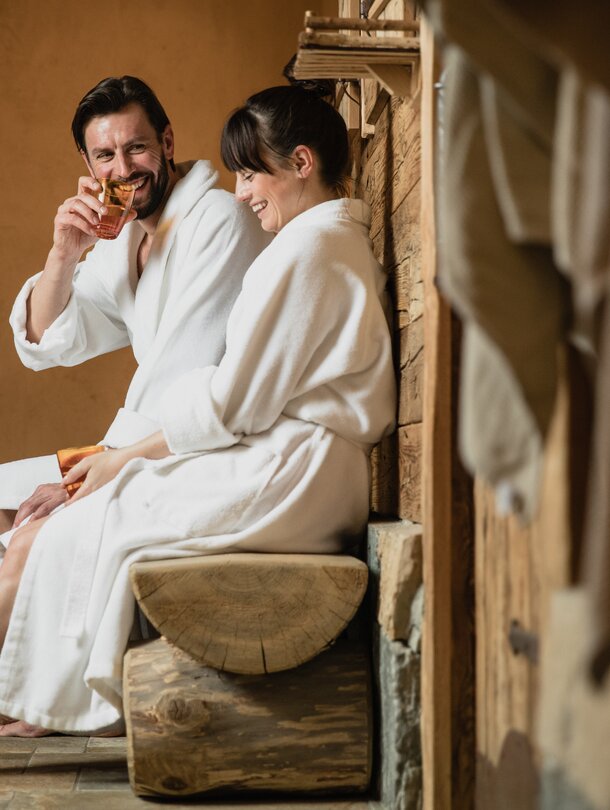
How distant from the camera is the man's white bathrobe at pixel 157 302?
239cm

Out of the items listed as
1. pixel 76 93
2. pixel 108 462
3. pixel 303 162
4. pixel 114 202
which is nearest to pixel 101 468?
pixel 108 462

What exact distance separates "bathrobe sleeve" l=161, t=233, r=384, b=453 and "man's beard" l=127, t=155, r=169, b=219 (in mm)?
801

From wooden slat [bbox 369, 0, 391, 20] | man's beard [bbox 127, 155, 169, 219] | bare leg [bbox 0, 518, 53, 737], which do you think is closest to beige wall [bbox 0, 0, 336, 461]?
man's beard [bbox 127, 155, 169, 219]

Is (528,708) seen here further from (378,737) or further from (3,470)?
(3,470)

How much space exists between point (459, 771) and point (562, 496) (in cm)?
68

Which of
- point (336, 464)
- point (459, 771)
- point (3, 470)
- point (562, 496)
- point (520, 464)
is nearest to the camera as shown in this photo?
point (520, 464)

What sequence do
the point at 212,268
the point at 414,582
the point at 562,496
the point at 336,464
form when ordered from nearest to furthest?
the point at 562,496 → the point at 414,582 → the point at 336,464 → the point at 212,268

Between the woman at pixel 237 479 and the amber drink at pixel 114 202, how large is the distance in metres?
0.53

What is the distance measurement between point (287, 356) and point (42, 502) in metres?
0.82

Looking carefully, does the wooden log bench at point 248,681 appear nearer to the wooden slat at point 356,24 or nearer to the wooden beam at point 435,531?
the wooden beam at point 435,531

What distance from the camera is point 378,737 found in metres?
1.85

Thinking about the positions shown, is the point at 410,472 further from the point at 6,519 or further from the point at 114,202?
the point at 6,519

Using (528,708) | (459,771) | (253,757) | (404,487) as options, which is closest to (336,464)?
(404,487)

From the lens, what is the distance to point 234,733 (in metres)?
1.83
